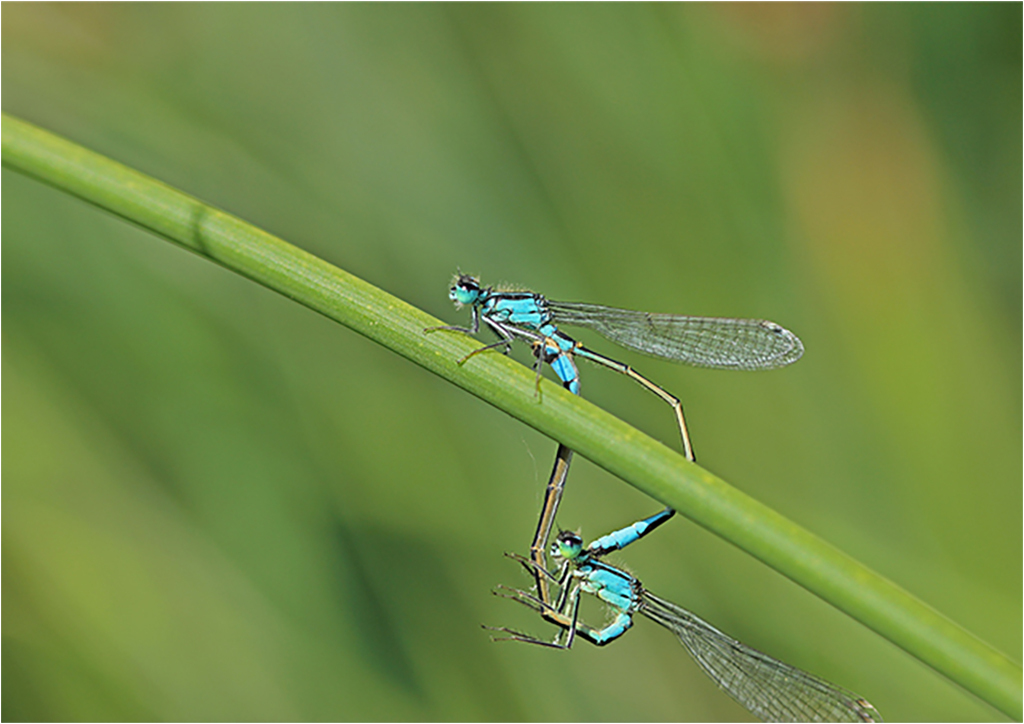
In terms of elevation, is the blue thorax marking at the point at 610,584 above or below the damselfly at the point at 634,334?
below

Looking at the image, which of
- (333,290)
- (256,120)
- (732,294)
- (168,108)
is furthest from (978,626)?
(168,108)

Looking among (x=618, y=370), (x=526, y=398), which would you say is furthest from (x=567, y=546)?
(x=526, y=398)

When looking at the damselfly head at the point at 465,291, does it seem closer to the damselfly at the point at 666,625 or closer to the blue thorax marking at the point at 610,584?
the damselfly at the point at 666,625

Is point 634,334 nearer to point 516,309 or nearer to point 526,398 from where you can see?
point 516,309

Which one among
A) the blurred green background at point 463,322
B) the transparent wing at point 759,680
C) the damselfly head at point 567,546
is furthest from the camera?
the blurred green background at point 463,322

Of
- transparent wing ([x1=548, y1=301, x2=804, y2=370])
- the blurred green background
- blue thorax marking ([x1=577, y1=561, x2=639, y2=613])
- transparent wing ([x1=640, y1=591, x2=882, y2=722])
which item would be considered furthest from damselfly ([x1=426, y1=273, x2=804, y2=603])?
the blurred green background

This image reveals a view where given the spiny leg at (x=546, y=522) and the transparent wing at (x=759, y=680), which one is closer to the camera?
the transparent wing at (x=759, y=680)

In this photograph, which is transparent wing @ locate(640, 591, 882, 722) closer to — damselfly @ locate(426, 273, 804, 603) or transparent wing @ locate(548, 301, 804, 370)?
damselfly @ locate(426, 273, 804, 603)

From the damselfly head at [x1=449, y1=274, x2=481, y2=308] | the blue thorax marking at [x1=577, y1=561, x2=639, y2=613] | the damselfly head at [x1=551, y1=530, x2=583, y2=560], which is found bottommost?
the blue thorax marking at [x1=577, y1=561, x2=639, y2=613]

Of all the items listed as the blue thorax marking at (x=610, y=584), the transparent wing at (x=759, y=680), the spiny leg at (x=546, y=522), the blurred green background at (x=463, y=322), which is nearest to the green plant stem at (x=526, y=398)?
the spiny leg at (x=546, y=522)

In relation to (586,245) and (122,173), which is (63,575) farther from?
(586,245)
